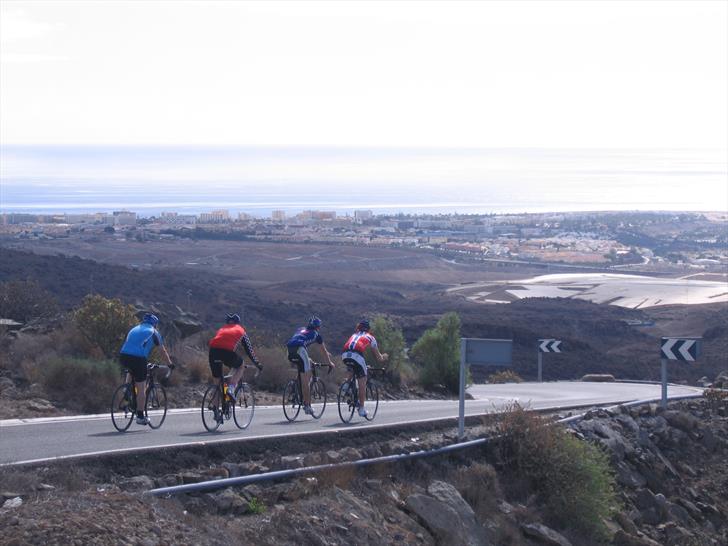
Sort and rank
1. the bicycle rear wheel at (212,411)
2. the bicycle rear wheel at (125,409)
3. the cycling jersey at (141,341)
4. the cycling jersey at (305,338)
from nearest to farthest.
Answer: the cycling jersey at (141,341) < the bicycle rear wheel at (125,409) < the bicycle rear wheel at (212,411) < the cycling jersey at (305,338)

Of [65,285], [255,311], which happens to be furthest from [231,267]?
[65,285]

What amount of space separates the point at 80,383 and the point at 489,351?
21.9 ft

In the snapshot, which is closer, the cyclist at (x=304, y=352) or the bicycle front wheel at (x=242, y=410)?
the bicycle front wheel at (x=242, y=410)

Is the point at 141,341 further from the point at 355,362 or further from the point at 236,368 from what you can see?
the point at 355,362

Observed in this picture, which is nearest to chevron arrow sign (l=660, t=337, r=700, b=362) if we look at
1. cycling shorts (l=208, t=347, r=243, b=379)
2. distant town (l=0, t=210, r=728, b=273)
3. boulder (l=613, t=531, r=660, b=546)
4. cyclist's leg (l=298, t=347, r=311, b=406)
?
boulder (l=613, t=531, r=660, b=546)

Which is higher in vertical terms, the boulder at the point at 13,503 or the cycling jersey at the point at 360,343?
the cycling jersey at the point at 360,343

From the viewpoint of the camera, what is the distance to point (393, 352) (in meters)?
25.1

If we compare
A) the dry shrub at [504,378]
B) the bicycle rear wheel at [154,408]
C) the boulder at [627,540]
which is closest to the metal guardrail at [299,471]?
the boulder at [627,540]

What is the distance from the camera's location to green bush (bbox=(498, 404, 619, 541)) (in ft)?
42.9

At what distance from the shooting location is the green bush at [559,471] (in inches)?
515

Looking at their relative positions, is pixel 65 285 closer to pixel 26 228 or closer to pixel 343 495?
pixel 343 495

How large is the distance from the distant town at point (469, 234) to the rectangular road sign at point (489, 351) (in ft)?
229

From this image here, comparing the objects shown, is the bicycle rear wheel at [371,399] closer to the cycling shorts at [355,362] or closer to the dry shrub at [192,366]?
the cycling shorts at [355,362]

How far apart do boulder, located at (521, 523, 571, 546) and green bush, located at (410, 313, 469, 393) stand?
40.1ft
